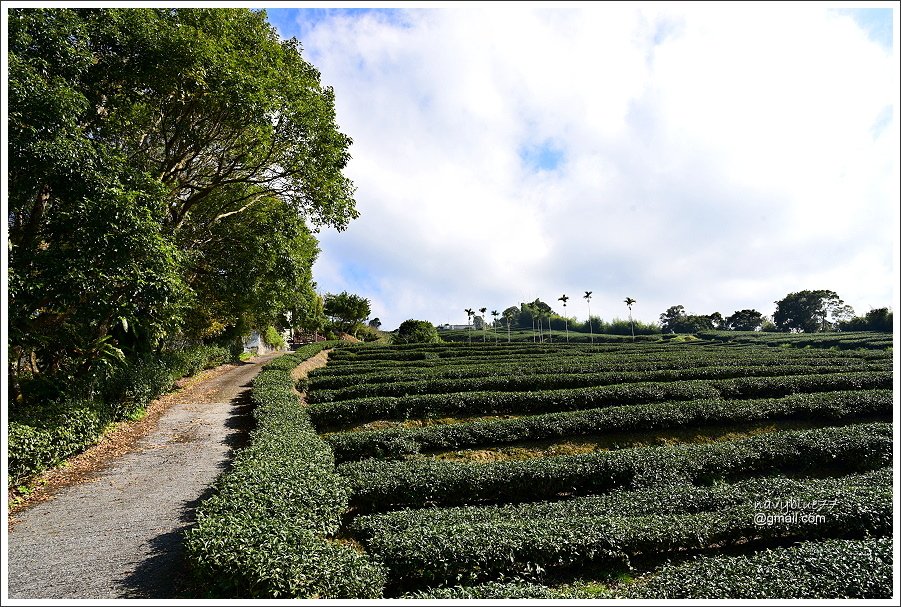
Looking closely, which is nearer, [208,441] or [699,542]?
[699,542]

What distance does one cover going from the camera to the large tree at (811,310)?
244 ft

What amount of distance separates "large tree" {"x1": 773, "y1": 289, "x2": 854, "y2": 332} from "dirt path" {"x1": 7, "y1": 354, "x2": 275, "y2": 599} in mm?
90727

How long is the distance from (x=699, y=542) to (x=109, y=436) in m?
11.6

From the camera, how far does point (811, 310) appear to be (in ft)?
249

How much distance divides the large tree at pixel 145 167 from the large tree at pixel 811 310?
288ft

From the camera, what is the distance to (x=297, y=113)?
11.6 meters

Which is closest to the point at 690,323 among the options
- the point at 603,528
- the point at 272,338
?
the point at 272,338

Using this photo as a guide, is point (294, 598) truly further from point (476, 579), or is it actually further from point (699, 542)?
point (699, 542)

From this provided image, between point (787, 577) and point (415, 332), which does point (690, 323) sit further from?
point (787, 577)

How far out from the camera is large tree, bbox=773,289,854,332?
244 ft

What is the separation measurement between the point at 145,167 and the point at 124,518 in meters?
8.00

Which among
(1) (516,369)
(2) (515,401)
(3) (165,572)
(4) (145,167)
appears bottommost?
(3) (165,572)

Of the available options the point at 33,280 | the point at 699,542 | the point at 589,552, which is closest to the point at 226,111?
the point at 33,280

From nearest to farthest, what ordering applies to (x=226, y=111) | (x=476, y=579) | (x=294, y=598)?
(x=294, y=598), (x=476, y=579), (x=226, y=111)
